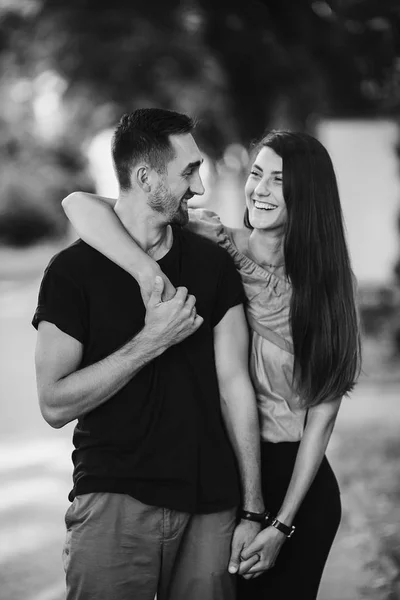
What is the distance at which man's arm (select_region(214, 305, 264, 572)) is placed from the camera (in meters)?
2.72

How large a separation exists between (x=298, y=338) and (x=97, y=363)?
77 centimetres

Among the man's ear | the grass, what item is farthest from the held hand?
the grass

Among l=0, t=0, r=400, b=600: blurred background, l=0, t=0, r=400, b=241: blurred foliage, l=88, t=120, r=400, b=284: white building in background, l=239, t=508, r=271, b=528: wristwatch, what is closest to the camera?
l=239, t=508, r=271, b=528: wristwatch

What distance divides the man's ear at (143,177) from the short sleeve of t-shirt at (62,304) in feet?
1.24

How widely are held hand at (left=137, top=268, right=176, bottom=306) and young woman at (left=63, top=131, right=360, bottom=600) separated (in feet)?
1.41

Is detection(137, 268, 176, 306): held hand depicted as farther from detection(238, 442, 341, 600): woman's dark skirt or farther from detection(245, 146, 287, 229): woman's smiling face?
detection(238, 442, 341, 600): woman's dark skirt

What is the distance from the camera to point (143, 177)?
263cm

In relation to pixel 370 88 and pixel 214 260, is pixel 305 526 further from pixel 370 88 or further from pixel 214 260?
pixel 370 88

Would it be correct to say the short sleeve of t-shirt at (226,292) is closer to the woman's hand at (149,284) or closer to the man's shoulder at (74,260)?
the woman's hand at (149,284)

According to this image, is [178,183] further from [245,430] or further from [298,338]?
[245,430]

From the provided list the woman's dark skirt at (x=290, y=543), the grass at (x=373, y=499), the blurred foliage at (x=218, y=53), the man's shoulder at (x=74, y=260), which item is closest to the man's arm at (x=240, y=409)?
the woman's dark skirt at (x=290, y=543)

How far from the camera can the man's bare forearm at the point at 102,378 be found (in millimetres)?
2471

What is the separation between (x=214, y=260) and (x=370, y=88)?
403 inches

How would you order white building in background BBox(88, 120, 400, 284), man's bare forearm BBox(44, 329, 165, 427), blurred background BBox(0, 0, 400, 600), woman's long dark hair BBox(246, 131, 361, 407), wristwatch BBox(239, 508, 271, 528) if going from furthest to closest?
white building in background BBox(88, 120, 400, 284), blurred background BBox(0, 0, 400, 600), woman's long dark hair BBox(246, 131, 361, 407), wristwatch BBox(239, 508, 271, 528), man's bare forearm BBox(44, 329, 165, 427)
